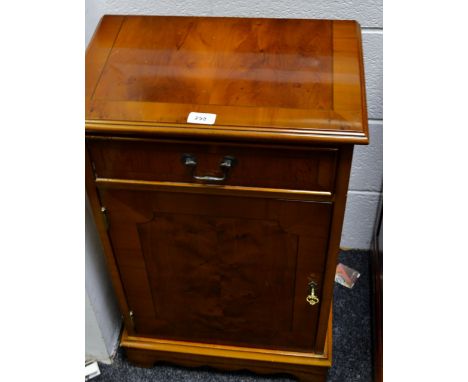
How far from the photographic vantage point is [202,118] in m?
0.88

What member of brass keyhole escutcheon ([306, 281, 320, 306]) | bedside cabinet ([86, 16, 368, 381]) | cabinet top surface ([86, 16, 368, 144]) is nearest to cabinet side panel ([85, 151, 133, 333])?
bedside cabinet ([86, 16, 368, 381])

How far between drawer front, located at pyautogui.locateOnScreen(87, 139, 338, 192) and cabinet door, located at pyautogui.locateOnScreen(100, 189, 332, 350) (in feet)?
0.16

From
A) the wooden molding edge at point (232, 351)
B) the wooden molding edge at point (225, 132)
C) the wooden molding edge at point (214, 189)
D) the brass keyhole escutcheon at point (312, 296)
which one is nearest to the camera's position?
the wooden molding edge at point (225, 132)

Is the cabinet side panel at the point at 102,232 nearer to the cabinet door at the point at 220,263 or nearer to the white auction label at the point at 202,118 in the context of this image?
the cabinet door at the point at 220,263

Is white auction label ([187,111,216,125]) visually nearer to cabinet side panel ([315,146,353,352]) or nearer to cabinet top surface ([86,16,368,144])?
cabinet top surface ([86,16,368,144])

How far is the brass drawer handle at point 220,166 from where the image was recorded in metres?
0.91

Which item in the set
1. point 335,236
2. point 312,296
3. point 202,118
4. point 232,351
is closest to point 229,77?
point 202,118

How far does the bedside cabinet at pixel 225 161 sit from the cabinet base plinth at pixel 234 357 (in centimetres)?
5

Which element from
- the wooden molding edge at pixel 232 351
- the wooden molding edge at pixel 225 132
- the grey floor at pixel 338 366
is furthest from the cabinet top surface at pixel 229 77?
the grey floor at pixel 338 366

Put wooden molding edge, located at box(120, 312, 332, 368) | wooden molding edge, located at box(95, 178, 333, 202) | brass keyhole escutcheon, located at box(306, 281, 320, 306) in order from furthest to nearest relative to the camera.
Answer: wooden molding edge, located at box(120, 312, 332, 368)
brass keyhole escutcheon, located at box(306, 281, 320, 306)
wooden molding edge, located at box(95, 178, 333, 202)

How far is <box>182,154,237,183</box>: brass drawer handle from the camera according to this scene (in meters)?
0.91

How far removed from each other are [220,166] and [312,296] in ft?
1.25

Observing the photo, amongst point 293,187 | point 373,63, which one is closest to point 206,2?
point 373,63

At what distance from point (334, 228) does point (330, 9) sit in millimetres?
506
